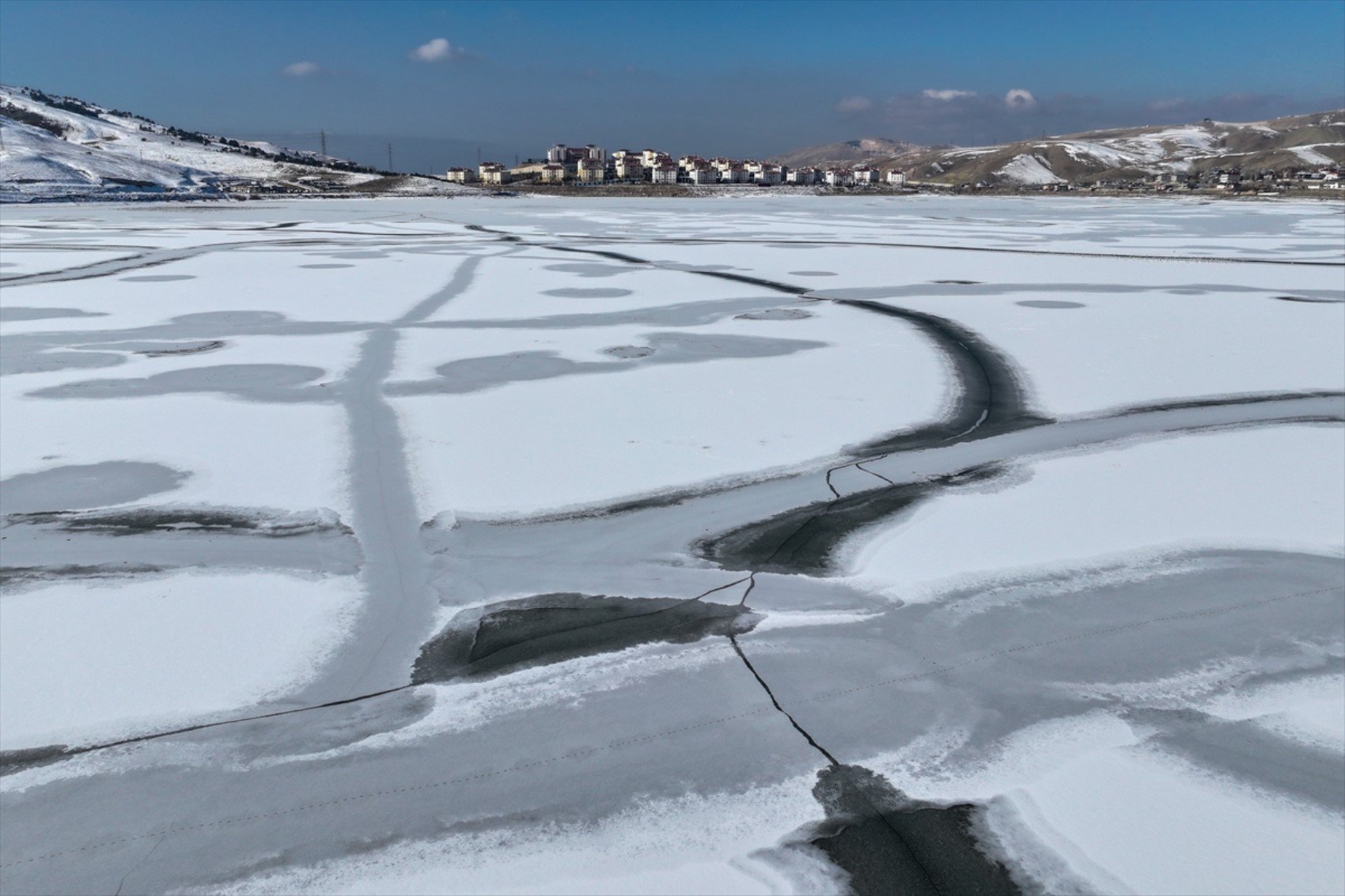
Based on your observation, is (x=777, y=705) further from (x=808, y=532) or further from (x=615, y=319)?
(x=615, y=319)

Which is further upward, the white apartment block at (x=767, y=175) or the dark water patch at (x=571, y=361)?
the white apartment block at (x=767, y=175)

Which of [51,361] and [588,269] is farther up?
[588,269]

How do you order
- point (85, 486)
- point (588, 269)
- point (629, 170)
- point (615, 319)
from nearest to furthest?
point (85, 486) < point (615, 319) < point (588, 269) < point (629, 170)

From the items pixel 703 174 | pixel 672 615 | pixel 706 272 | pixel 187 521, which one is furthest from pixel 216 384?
pixel 703 174

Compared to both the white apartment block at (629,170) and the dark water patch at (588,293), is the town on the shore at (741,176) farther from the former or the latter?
the dark water patch at (588,293)

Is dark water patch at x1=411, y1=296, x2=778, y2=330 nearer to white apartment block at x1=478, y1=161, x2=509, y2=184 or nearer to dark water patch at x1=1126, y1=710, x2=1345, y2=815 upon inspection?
dark water patch at x1=1126, y1=710, x2=1345, y2=815

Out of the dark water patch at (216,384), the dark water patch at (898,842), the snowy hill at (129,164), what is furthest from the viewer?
the snowy hill at (129,164)

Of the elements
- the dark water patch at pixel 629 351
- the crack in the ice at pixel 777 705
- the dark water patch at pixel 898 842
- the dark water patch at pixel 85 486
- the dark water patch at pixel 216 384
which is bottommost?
the dark water patch at pixel 898 842

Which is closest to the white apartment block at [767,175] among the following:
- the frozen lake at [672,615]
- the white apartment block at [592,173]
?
the white apartment block at [592,173]
